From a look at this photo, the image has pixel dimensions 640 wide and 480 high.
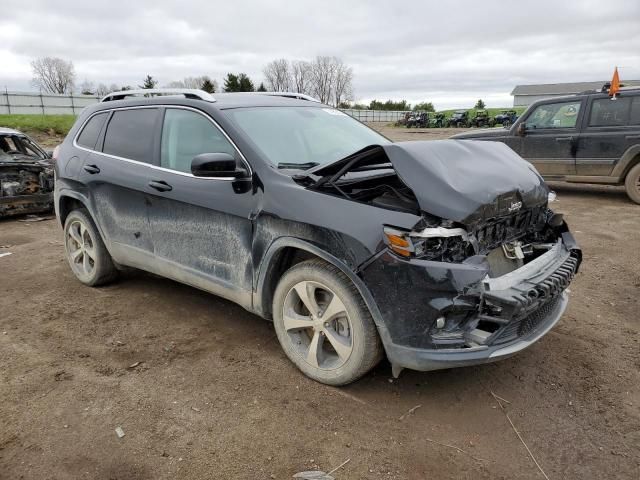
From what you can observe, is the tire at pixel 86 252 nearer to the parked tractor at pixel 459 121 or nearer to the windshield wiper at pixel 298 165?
the windshield wiper at pixel 298 165

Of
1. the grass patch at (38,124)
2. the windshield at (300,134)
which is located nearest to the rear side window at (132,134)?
the windshield at (300,134)

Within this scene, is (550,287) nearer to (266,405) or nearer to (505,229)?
(505,229)

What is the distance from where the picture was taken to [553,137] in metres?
9.65

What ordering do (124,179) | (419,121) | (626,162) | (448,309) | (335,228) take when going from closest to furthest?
(448,309) → (335,228) → (124,179) → (626,162) → (419,121)

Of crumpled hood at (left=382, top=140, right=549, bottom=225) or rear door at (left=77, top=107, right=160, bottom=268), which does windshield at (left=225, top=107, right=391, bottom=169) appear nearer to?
crumpled hood at (left=382, top=140, right=549, bottom=225)

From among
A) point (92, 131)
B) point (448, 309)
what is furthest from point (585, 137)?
point (92, 131)

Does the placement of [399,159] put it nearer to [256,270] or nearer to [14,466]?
[256,270]

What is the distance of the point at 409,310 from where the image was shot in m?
2.63

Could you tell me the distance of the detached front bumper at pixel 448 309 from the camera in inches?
101

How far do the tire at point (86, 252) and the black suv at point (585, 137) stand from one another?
6626 mm

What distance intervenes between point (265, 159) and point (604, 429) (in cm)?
258

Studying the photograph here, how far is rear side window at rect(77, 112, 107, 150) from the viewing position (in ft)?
15.1

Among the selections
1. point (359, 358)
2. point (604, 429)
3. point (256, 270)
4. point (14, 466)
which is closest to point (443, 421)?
point (359, 358)

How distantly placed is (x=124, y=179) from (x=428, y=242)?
2.71 meters
